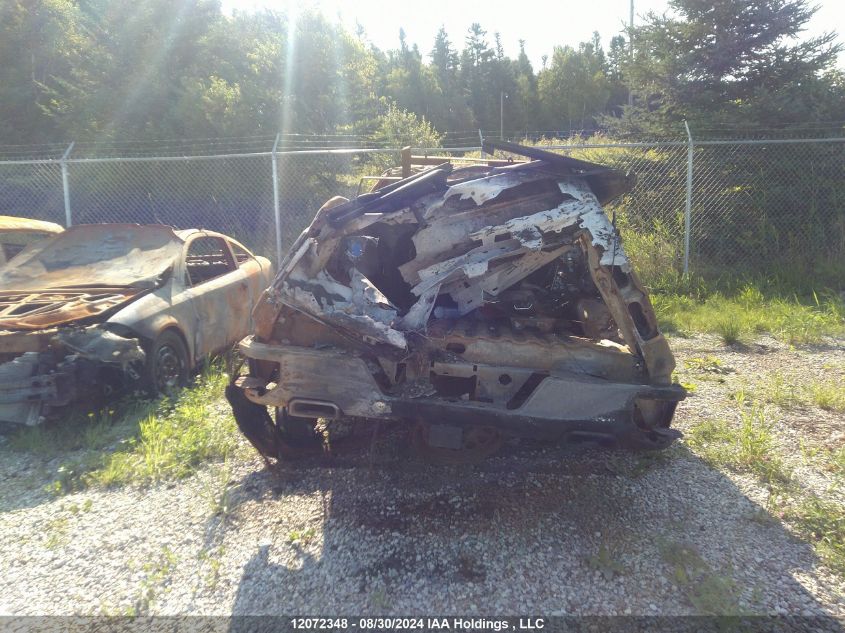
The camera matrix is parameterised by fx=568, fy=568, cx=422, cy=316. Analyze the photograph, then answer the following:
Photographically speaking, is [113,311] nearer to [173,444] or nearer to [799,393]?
[173,444]

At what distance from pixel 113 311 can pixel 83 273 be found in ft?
3.39

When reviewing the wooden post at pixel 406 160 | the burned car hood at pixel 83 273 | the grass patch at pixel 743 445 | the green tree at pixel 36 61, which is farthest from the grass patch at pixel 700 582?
the green tree at pixel 36 61

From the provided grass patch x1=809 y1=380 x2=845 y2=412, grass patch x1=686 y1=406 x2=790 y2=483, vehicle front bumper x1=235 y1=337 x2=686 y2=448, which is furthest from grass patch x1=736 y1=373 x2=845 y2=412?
vehicle front bumper x1=235 y1=337 x2=686 y2=448

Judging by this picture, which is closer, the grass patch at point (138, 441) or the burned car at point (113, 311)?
the grass patch at point (138, 441)

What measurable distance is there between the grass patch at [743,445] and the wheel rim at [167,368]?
4147 millimetres

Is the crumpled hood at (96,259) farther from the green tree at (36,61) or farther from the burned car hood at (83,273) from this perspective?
the green tree at (36,61)

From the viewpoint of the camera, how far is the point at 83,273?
5.27 m

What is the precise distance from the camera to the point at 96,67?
12.4 m

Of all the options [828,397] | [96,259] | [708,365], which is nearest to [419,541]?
[828,397]

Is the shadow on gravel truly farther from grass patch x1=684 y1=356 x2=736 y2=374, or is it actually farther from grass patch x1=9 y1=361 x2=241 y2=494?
grass patch x1=684 y1=356 x2=736 y2=374

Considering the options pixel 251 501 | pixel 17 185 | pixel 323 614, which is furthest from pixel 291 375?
pixel 17 185

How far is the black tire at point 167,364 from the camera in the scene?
4.62 metres

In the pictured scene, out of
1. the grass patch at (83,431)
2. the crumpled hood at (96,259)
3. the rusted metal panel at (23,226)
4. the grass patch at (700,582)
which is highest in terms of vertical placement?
the rusted metal panel at (23,226)

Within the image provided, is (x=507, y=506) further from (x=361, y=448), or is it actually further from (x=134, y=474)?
(x=134, y=474)
